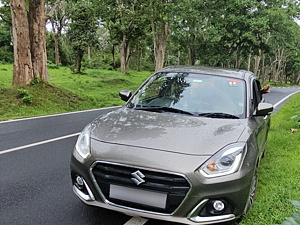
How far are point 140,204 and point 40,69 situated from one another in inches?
406

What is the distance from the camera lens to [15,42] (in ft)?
34.1

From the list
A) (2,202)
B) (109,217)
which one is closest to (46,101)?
(2,202)

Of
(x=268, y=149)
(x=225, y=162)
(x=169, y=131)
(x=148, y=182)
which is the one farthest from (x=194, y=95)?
(x=268, y=149)

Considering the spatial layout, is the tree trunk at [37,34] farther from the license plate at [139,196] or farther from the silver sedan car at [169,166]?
the license plate at [139,196]

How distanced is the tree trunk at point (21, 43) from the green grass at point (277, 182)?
9.00m

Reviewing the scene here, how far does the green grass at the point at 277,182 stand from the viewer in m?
2.96

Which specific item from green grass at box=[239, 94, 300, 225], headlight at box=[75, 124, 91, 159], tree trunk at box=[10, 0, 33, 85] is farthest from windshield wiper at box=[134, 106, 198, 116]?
tree trunk at box=[10, 0, 33, 85]

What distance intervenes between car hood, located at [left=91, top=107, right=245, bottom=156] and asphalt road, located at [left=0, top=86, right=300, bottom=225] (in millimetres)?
910

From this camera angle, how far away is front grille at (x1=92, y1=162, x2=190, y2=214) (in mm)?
2357

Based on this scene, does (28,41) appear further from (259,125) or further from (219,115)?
(259,125)

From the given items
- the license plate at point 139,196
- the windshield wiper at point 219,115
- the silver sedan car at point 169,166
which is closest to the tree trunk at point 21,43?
the silver sedan car at point 169,166

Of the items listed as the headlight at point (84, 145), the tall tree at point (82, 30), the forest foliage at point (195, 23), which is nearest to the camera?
the headlight at point (84, 145)

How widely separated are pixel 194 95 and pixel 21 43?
29.1 ft

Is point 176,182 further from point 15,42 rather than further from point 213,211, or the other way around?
point 15,42
